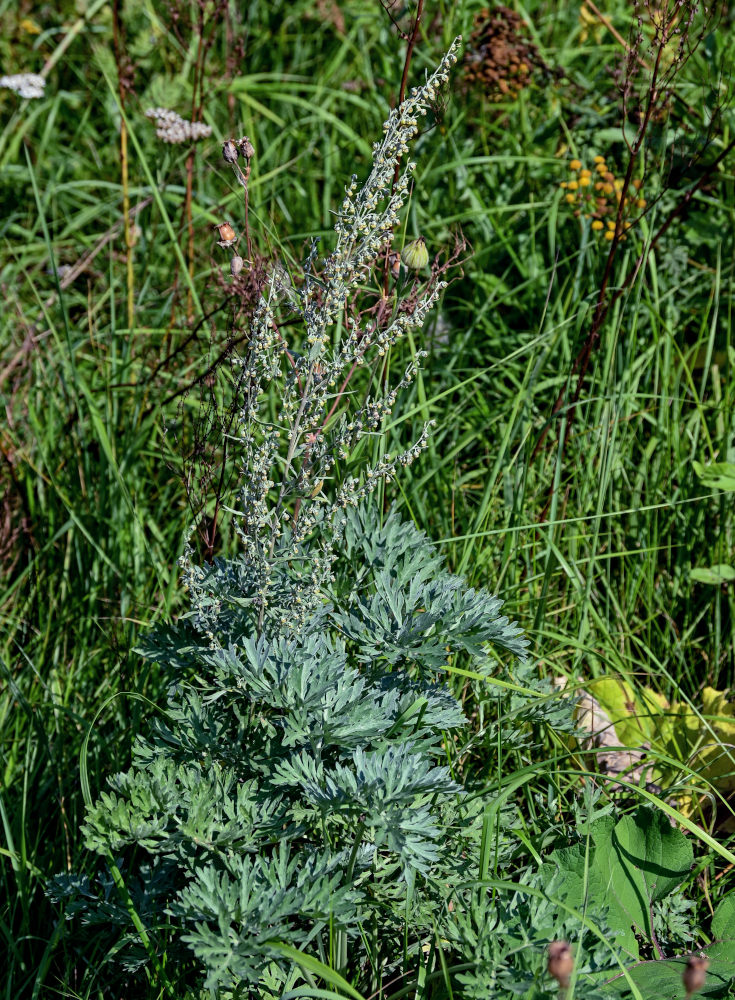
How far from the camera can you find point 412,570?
1728 millimetres

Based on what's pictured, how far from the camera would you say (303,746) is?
5.02ft

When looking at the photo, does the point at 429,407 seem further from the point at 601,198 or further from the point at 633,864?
the point at 633,864

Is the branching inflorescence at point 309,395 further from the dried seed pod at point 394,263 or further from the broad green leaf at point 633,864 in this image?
the broad green leaf at point 633,864

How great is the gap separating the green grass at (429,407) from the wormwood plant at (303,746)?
329 millimetres

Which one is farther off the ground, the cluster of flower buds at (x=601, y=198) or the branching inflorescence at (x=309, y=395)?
the cluster of flower buds at (x=601, y=198)

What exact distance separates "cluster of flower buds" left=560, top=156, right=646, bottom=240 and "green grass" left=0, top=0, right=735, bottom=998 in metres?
0.09

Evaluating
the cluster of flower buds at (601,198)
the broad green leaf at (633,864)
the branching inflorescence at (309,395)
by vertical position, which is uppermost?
the cluster of flower buds at (601,198)

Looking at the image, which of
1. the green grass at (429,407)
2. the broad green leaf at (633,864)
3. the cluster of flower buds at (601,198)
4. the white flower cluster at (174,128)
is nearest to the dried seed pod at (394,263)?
the green grass at (429,407)

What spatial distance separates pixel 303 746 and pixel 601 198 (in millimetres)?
1942

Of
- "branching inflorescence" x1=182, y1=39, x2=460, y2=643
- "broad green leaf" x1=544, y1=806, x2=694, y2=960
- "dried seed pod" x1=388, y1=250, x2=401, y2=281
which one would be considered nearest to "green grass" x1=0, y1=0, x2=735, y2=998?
"broad green leaf" x1=544, y1=806, x2=694, y2=960

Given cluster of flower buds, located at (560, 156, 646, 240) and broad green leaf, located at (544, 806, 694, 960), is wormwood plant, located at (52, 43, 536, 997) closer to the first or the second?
broad green leaf, located at (544, 806, 694, 960)

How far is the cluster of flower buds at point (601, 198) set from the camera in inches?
107

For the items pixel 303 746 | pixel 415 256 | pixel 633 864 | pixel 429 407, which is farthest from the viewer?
pixel 429 407

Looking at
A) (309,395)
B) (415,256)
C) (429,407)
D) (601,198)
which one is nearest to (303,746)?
(309,395)
